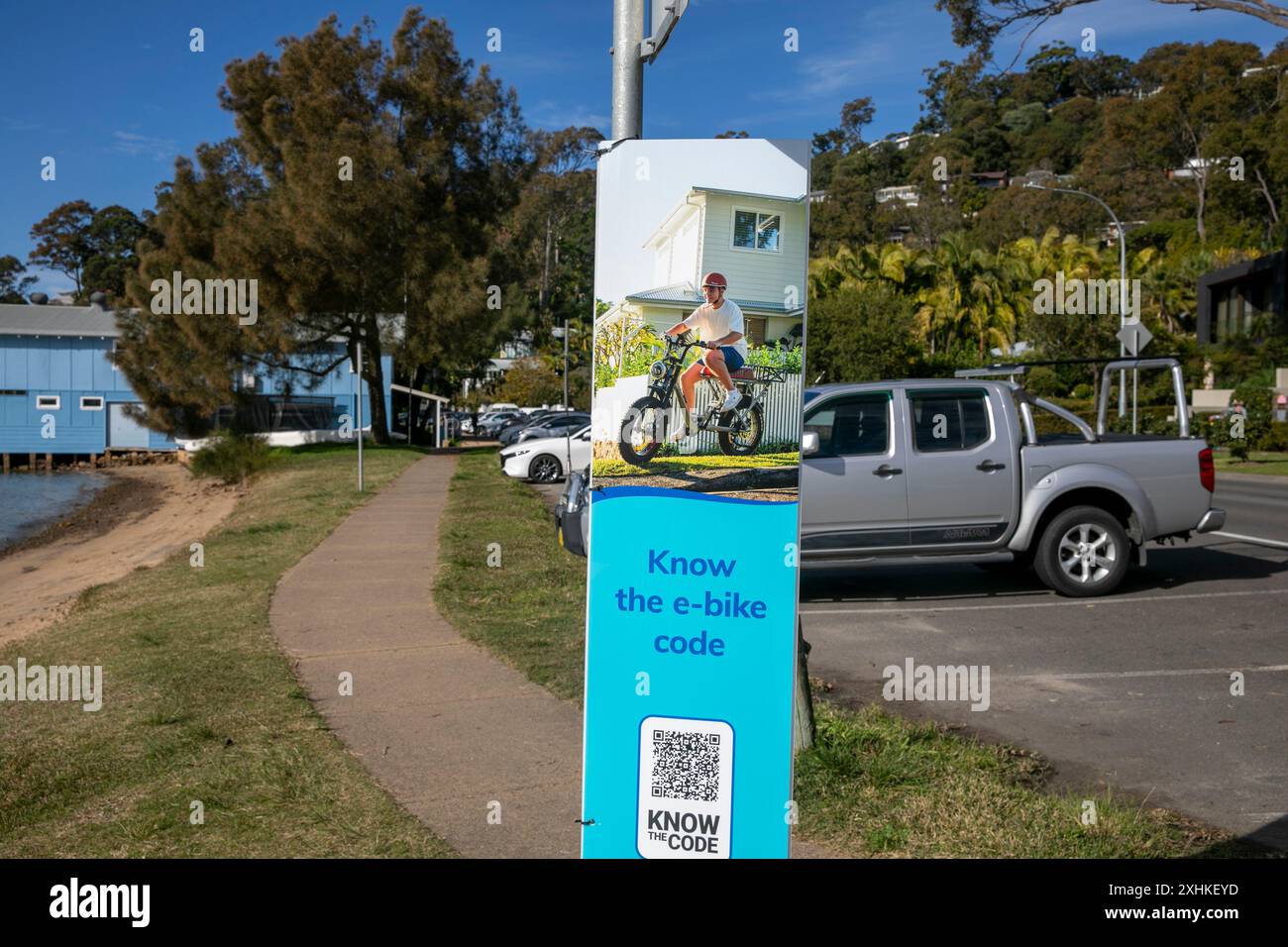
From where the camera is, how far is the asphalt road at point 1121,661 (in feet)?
19.4

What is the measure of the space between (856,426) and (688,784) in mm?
7135

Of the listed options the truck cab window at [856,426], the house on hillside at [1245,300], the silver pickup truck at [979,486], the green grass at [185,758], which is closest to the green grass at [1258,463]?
the house on hillside at [1245,300]

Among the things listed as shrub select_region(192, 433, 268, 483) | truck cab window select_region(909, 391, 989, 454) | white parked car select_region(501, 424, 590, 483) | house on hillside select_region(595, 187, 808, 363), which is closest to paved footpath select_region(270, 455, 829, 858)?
house on hillside select_region(595, 187, 808, 363)

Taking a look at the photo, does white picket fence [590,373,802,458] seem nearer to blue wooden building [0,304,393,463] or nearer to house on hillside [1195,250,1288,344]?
house on hillside [1195,250,1288,344]

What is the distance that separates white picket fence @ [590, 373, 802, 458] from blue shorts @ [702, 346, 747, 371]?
0.08m

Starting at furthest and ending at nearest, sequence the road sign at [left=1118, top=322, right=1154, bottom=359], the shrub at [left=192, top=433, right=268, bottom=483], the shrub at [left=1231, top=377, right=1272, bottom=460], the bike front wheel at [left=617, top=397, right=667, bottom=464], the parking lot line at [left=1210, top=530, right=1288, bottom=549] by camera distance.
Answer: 1. the shrub at [left=192, top=433, right=268, bottom=483]
2. the shrub at [left=1231, top=377, right=1272, bottom=460]
3. the road sign at [left=1118, top=322, right=1154, bottom=359]
4. the parking lot line at [left=1210, top=530, right=1288, bottom=549]
5. the bike front wheel at [left=617, top=397, right=667, bottom=464]

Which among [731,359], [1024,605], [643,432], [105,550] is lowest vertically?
[105,550]

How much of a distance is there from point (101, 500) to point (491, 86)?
21.1 m

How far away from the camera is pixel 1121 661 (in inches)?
325

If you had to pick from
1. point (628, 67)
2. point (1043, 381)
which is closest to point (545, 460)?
point (628, 67)

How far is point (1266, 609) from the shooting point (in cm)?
1000

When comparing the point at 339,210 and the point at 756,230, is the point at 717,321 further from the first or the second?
the point at 339,210

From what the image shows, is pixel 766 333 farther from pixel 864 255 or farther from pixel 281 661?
pixel 864 255

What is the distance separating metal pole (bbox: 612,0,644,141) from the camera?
429cm
